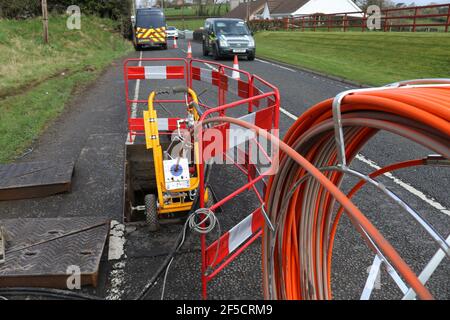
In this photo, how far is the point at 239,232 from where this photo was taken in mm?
3010

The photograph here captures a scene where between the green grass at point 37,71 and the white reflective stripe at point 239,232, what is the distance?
4.42 m

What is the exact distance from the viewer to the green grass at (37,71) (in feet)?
24.0

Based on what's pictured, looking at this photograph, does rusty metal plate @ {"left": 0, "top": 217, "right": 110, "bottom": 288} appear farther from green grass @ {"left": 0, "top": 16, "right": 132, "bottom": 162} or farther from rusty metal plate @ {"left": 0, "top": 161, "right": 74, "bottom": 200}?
green grass @ {"left": 0, "top": 16, "right": 132, "bottom": 162}

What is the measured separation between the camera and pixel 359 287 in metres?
3.00

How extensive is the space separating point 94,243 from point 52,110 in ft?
21.0

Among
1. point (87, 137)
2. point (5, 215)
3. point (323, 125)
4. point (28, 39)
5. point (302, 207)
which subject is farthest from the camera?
point (28, 39)

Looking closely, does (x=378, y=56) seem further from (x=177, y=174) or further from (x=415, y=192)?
(x=177, y=174)

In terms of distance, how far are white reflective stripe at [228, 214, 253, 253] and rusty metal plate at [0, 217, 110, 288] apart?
1.11m

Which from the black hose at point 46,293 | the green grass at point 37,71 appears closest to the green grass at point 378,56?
the green grass at point 37,71

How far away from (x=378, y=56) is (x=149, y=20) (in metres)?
Result: 16.8

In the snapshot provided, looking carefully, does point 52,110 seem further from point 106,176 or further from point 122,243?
point 122,243
